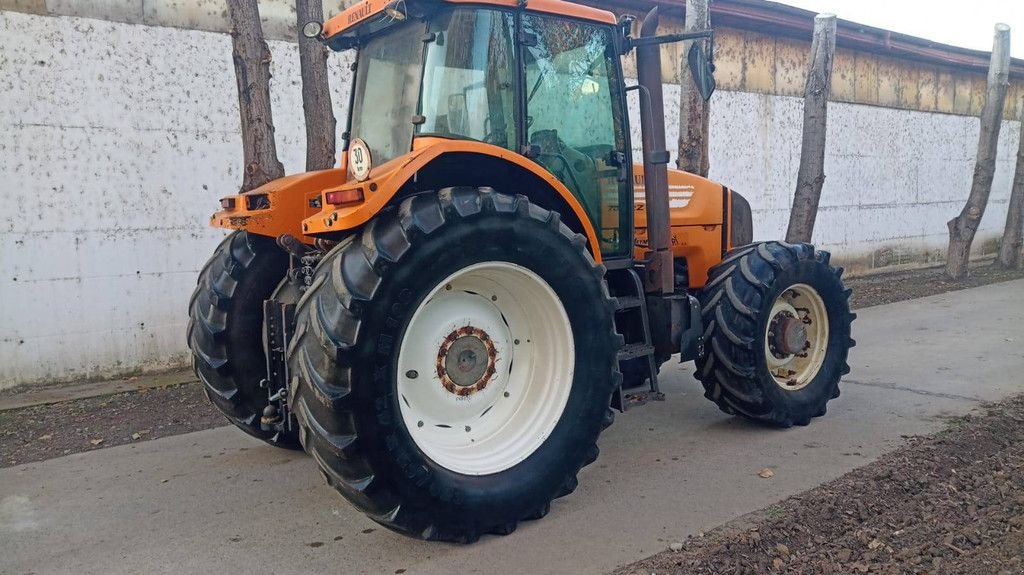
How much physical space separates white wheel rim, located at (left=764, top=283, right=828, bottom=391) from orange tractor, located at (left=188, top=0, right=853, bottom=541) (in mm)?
16

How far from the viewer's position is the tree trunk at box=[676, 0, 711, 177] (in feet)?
29.3

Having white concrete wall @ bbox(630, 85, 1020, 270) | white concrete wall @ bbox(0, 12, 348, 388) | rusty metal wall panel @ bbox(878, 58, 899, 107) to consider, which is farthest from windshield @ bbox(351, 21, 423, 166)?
rusty metal wall panel @ bbox(878, 58, 899, 107)

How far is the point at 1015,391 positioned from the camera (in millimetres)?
5945

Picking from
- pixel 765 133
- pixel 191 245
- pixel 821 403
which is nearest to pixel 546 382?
pixel 821 403

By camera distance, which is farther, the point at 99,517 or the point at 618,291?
the point at 618,291

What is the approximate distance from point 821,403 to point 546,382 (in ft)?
7.67

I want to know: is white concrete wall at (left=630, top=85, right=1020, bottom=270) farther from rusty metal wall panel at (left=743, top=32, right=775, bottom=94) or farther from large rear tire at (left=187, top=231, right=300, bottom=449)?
large rear tire at (left=187, top=231, right=300, bottom=449)

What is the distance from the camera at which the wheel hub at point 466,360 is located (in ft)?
12.7

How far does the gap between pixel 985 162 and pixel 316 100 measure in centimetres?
1097

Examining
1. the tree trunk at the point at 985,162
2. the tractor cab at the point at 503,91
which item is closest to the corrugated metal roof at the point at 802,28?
the tree trunk at the point at 985,162

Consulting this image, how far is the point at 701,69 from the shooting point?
4.63 meters

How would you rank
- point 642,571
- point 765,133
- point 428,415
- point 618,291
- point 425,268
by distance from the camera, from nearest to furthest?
point 642,571, point 425,268, point 428,415, point 618,291, point 765,133

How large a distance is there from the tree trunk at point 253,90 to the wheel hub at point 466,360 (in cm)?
355

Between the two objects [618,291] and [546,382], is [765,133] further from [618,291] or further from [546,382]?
[546,382]
